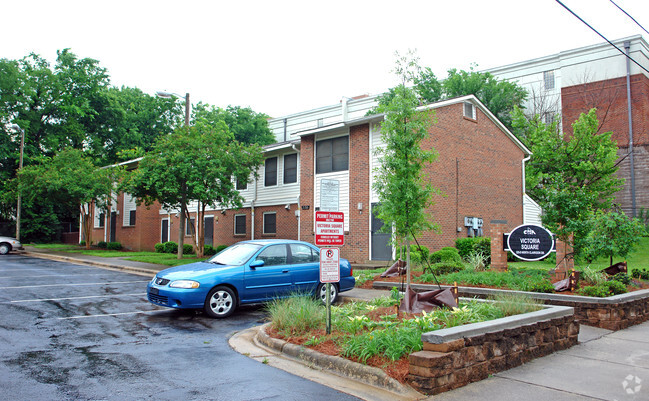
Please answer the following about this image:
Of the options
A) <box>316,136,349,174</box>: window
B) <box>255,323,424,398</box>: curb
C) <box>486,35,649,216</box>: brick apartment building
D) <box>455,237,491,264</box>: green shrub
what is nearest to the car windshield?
<box>255,323,424,398</box>: curb

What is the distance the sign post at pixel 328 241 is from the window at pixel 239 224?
2062 cm

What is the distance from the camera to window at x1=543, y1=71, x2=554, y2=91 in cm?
3750

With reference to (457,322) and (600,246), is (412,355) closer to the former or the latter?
(457,322)

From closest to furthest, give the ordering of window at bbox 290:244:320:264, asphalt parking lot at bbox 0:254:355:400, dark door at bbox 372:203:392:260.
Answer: asphalt parking lot at bbox 0:254:355:400 < window at bbox 290:244:320:264 < dark door at bbox 372:203:392:260

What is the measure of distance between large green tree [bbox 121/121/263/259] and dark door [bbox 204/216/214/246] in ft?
20.6

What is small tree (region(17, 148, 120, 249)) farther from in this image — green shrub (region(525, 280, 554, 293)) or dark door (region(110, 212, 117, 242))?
green shrub (region(525, 280, 554, 293))

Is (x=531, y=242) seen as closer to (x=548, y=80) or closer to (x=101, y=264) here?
(x=101, y=264)

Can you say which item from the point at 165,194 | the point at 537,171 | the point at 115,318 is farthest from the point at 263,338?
the point at 537,171

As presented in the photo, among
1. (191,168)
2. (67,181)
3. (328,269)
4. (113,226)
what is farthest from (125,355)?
(113,226)

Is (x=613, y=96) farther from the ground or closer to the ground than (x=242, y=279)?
farther from the ground

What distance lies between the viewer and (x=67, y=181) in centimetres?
3012

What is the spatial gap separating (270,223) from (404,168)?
17.5 m

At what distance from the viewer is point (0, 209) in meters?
46.4

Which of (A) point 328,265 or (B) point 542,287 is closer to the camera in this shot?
(A) point 328,265
